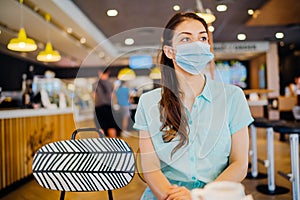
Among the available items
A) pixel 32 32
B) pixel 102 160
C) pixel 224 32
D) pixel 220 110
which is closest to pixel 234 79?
pixel 224 32

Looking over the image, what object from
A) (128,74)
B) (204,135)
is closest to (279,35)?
(128,74)

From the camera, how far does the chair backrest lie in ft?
4.32

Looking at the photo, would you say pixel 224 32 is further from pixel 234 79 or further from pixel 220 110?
pixel 220 110

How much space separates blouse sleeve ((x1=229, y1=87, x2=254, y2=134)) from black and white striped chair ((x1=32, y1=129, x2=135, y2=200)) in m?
0.41

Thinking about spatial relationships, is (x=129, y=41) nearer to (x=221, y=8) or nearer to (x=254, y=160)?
(x=221, y=8)

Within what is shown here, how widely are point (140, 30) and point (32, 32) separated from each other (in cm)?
527

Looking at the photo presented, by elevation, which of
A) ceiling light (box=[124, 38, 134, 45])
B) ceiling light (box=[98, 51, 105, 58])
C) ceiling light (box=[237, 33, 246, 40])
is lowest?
ceiling light (box=[98, 51, 105, 58])

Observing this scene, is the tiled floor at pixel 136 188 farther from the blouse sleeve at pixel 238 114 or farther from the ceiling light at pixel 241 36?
the ceiling light at pixel 241 36

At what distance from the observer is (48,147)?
4.52 ft

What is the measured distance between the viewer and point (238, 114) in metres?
1.14

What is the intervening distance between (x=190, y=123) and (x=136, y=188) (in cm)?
61

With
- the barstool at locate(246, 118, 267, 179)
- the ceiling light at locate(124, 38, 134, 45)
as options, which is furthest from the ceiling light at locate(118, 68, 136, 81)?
the barstool at locate(246, 118, 267, 179)

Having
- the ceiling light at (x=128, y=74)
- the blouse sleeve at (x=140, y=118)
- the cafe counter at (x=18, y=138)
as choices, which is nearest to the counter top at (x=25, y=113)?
the cafe counter at (x=18, y=138)

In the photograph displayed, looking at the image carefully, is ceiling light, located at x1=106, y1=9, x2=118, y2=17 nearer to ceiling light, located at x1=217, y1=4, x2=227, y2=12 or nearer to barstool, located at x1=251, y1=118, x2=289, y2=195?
ceiling light, located at x1=217, y1=4, x2=227, y2=12
